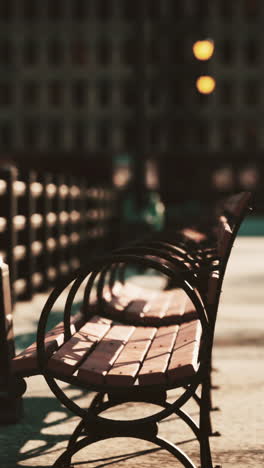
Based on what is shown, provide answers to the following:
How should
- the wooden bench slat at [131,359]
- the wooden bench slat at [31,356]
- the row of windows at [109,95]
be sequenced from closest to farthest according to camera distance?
the wooden bench slat at [131,359]
the wooden bench slat at [31,356]
the row of windows at [109,95]

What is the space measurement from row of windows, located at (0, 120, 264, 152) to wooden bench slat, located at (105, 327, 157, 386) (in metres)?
67.4

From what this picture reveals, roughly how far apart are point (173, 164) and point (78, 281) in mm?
66156

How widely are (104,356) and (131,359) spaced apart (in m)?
A: 0.11

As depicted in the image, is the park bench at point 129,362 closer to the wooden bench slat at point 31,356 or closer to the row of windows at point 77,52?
the wooden bench slat at point 31,356

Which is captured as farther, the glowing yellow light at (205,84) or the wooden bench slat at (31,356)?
the glowing yellow light at (205,84)

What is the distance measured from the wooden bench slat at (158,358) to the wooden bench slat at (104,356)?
0.13m

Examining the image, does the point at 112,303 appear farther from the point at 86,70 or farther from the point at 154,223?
the point at 86,70

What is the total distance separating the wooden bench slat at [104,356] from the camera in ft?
11.2

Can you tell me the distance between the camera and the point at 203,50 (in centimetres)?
1666

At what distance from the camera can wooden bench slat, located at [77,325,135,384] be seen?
343 cm

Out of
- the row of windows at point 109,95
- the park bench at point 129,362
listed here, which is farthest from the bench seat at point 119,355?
the row of windows at point 109,95

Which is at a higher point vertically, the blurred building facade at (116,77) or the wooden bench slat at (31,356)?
the wooden bench slat at (31,356)

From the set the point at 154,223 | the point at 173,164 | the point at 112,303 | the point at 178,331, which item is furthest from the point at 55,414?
the point at 173,164

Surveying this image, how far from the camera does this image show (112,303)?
5.03m
